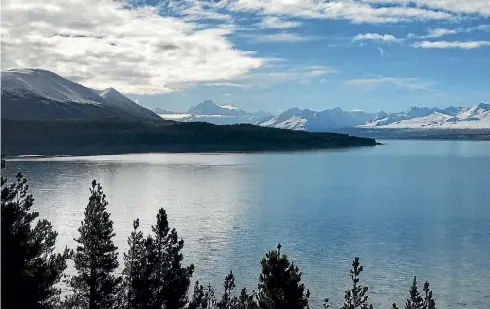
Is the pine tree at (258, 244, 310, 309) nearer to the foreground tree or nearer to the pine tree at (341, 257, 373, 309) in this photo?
the foreground tree

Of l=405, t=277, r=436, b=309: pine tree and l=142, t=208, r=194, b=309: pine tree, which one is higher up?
l=142, t=208, r=194, b=309: pine tree

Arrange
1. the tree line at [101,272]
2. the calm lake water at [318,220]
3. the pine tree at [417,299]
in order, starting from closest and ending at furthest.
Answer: the tree line at [101,272], the pine tree at [417,299], the calm lake water at [318,220]

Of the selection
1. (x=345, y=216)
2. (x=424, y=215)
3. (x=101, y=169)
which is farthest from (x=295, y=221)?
(x=101, y=169)

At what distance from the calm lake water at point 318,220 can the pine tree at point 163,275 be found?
23.6m

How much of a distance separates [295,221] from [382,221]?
14.7m

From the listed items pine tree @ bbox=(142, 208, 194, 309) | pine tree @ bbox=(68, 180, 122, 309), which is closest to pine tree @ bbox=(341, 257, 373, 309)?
pine tree @ bbox=(142, 208, 194, 309)

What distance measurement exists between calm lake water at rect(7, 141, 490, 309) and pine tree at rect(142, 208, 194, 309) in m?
23.6

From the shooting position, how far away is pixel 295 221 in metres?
92.6

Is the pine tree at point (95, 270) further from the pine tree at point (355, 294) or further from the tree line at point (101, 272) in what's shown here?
the pine tree at point (355, 294)

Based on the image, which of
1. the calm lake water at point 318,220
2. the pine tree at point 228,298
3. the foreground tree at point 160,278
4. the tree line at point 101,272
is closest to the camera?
the tree line at point 101,272

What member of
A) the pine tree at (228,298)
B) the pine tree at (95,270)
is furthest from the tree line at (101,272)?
the pine tree at (228,298)

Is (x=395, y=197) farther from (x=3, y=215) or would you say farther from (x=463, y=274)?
(x=3, y=215)

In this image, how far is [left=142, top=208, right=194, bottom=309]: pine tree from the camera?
30.6m

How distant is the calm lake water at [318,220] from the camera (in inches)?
2325
